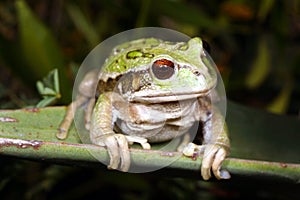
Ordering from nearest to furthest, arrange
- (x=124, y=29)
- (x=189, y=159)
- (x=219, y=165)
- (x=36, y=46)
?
(x=189, y=159) < (x=219, y=165) < (x=36, y=46) < (x=124, y=29)

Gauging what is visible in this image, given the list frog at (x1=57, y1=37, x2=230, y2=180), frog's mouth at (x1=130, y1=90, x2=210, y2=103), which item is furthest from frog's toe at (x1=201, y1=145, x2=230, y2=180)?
frog's mouth at (x1=130, y1=90, x2=210, y2=103)

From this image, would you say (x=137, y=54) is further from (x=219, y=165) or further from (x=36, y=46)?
(x=36, y=46)

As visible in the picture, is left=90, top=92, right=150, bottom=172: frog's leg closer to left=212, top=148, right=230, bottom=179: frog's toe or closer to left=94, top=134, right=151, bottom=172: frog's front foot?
left=94, top=134, right=151, bottom=172: frog's front foot

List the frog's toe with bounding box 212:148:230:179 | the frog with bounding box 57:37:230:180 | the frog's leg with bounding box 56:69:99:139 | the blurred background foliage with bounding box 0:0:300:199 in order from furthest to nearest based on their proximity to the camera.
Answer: the blurred background foliage with bounding box 0:0:300:199 → the frog's leg with bounding box 56:69:99:139 → the frog with bounding box 57:37:230:180 → the frog's toe with bounding box 212:148:230:179

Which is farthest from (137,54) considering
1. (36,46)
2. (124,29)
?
(124,29)

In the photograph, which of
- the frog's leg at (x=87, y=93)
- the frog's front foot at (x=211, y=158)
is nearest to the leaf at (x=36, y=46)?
the frog's leg at (x=87, y=93)

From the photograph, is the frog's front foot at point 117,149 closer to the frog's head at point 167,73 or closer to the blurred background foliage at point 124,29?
the frog's head at point 167,73

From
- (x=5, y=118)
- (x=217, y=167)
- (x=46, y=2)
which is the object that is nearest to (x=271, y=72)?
(x=46, y=2)

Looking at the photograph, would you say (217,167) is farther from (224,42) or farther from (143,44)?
(224,42)
